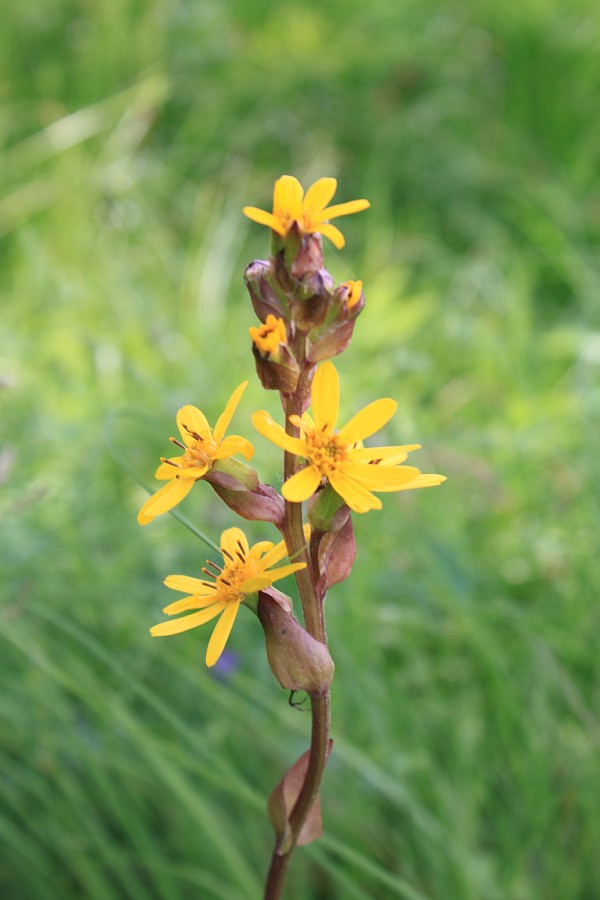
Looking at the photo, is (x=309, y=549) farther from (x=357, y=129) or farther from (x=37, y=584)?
(x=357, y=129)

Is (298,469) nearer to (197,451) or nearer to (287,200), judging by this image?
(197,451)

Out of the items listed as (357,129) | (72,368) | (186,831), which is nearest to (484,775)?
(186,831)

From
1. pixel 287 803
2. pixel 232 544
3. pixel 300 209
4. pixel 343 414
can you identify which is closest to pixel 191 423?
pixel 232 544

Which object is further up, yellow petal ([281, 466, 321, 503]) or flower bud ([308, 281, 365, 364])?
flower bud ([308, 281, 365, 364])

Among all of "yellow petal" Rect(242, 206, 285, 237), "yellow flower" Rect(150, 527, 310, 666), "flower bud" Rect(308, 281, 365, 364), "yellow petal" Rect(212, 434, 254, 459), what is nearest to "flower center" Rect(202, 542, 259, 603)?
"yellow flower" Rect(150, 527, 310, 666)

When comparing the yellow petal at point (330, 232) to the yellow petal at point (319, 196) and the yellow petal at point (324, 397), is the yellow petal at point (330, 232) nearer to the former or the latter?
the yellow petal at point (319, 196)

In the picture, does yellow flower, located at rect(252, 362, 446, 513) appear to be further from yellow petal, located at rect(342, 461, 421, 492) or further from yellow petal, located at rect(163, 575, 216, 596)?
yellow petal, located at rect(163, 575, 216, 596)

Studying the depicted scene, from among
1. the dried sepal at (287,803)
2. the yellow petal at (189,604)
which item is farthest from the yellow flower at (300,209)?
the dried sepal at (287,803)
